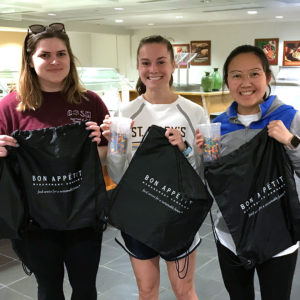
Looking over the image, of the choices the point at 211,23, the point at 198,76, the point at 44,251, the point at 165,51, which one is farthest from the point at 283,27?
the point at 44,251

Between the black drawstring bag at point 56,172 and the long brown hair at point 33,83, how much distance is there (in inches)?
6.5

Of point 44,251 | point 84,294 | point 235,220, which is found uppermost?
point 235,220

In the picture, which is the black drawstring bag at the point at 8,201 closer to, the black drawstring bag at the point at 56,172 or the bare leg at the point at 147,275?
the black drawstring bag at the point at 56,172

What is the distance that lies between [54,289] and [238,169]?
973 millimetres

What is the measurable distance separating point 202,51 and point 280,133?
1004cm

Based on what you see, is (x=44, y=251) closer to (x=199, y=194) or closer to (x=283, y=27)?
(x=199, y=194)

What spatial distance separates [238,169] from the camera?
1582 mm

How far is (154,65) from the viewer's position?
1.89 meters

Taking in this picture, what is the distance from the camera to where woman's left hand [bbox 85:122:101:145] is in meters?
1.73

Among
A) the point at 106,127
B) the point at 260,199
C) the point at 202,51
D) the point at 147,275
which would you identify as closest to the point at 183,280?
the point at 147,275

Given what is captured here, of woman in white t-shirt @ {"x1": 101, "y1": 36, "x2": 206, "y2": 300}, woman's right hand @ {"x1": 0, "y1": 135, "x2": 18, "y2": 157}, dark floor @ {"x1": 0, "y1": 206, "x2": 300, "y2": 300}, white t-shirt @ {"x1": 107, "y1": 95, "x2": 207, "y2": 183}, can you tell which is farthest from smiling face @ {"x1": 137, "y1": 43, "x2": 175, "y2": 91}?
dark floor @ {"x1": 0, "y1": 206, "x2": 300, "y2": 300}

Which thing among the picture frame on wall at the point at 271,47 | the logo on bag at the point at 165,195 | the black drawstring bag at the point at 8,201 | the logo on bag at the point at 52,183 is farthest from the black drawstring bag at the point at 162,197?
the picture frame on wall at the point at 271,47

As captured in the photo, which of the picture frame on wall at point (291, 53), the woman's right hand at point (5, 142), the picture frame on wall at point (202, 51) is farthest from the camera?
the picture frame on wall at point (202, 51)

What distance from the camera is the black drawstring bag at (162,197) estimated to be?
5.52 feet
